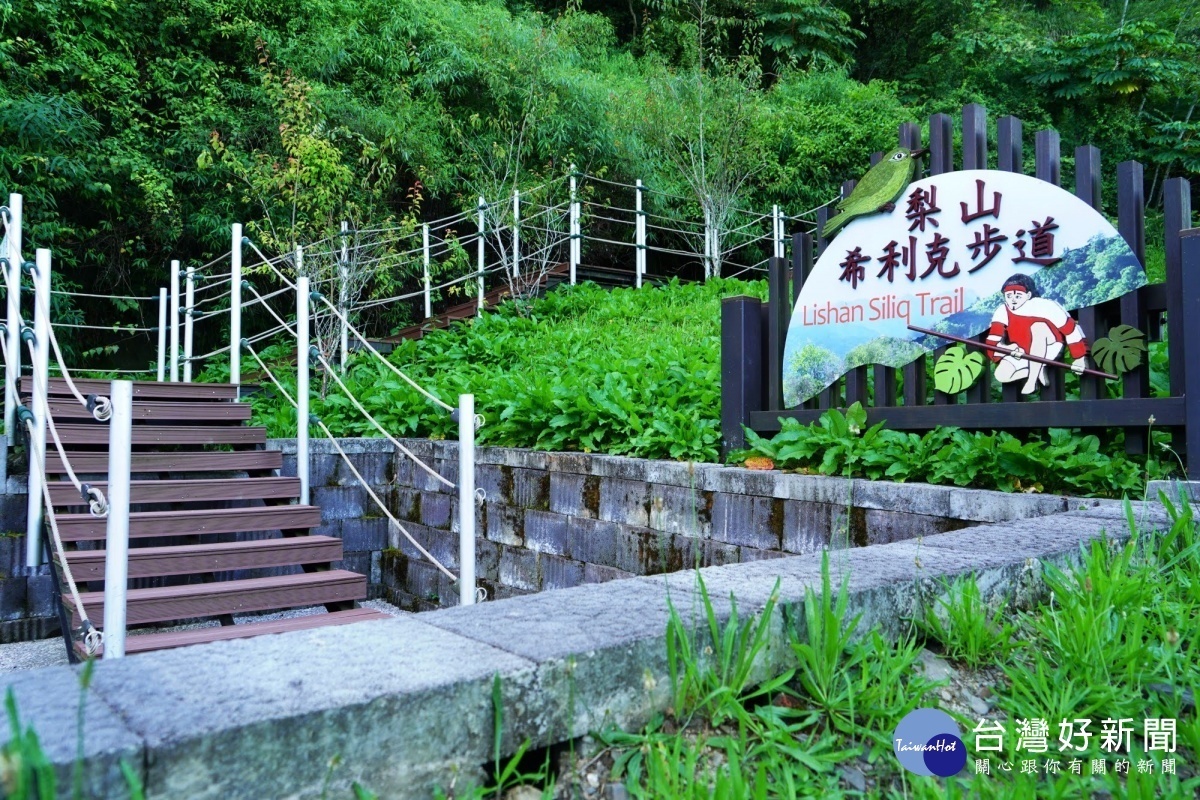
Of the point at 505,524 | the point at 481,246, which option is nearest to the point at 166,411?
the point at 505,524

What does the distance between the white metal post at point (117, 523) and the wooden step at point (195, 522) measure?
3.45ft

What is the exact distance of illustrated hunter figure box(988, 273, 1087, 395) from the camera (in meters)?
3.34

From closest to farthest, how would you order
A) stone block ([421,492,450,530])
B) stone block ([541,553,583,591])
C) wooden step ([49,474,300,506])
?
wooden step ([49,474,300,506]) < stone block ([541,553,583,591]) < stone block ([421,492,450,530])

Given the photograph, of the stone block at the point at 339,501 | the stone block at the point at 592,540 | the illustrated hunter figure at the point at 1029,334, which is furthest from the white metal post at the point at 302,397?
the illustrated hunter figure at the point at 1029,334

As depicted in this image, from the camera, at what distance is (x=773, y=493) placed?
147 inches

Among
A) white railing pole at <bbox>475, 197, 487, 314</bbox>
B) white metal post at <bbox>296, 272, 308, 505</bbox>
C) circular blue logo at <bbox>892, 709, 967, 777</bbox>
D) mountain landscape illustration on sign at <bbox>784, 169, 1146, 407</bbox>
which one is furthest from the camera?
white railing pole at <bbox>475, 197, 487, 314</bbox>

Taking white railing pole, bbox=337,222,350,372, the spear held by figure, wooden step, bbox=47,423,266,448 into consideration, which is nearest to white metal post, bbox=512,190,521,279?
white railing pole, bbox=337,222,350,372

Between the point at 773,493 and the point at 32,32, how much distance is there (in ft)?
34.1

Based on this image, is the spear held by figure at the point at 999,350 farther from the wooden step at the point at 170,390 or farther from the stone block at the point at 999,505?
the wooden step at the point at 170,390

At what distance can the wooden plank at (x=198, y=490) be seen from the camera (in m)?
4.39

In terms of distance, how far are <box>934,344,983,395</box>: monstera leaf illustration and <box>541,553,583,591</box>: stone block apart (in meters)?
2.00

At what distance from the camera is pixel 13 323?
476 cm

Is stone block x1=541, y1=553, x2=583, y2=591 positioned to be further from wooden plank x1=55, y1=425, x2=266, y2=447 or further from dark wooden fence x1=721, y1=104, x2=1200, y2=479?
wooden plank x1=55, y1=425, x2=266, y2=447

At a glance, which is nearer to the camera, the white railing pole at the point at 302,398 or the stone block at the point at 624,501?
the stone block at the point at 624,501
